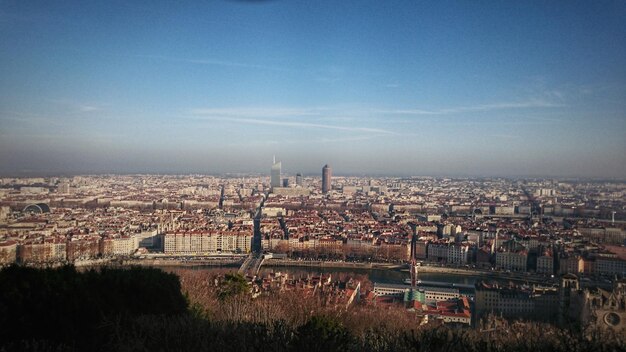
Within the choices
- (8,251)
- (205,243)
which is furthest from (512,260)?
(8,251)

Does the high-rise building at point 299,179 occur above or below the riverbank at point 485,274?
above

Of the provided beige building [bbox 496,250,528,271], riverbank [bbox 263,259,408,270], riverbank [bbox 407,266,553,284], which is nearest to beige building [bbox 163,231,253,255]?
riverbank [bbox 263,259,408,270]

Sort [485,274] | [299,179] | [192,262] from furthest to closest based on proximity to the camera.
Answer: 1. [299,179]
2. [192,262]
3. [485,274]

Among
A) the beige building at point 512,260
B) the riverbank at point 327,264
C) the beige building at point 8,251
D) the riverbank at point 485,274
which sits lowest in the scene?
the riverbank at point 327,264

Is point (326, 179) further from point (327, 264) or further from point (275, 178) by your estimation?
point (327, 264)

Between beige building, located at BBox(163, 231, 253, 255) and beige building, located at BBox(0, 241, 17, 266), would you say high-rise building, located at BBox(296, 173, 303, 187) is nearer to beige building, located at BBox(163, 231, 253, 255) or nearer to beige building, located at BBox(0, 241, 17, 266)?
beige building, located at BBox(163, 231, 253, 255)

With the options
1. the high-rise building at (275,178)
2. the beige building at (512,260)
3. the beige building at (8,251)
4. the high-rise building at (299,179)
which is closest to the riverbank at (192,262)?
the beige building at (8,251)

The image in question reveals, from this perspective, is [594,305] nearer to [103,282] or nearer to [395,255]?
[103,282]


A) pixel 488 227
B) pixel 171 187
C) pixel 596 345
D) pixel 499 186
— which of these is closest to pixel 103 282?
pixel 596 345

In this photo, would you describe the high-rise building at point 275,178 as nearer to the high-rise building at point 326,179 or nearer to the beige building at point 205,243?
the high-rise building at point 326,179

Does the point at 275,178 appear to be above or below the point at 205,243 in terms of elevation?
above

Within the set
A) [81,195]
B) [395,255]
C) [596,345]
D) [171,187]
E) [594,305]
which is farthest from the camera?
[171,187]
